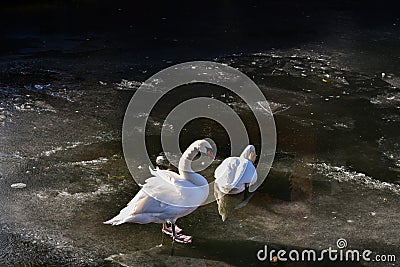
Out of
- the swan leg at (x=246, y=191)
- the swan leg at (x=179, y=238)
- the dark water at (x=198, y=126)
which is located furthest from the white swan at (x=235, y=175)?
the swan leg at (x=179, y=238)

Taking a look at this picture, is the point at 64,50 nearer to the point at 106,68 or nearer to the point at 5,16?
the point at 106,68

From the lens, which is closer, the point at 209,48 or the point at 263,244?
the point at 263,244

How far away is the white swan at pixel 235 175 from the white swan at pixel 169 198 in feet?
2.40

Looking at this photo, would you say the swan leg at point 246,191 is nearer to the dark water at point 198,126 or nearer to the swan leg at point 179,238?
the dark water at point 198,126

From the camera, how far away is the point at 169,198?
5.12 m

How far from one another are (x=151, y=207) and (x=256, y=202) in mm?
1192

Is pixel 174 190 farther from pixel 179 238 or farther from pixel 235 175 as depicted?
pixel 235 175

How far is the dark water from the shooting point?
17.6 feet

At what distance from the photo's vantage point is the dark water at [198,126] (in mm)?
5371

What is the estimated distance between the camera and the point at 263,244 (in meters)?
5.30

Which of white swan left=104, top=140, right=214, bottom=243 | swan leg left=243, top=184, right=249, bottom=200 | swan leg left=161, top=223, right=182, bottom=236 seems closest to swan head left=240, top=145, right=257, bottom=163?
swan leg left=243, top=184, right=249, bottom=200

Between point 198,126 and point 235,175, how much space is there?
1.62 m

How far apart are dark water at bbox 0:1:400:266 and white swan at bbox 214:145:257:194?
0.56 ft

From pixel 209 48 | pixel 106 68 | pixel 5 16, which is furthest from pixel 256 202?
pixel 5 16
